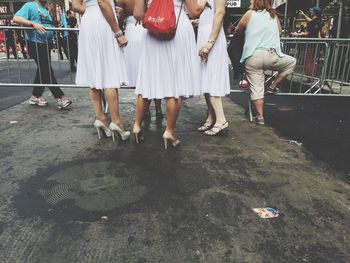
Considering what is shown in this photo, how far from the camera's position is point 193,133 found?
4.45m

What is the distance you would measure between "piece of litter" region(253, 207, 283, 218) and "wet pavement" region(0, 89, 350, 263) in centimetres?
4

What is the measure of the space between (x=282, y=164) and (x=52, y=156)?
235 cm

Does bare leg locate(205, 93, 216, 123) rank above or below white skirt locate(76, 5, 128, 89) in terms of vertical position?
below

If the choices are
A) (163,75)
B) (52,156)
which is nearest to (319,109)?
(163,75)

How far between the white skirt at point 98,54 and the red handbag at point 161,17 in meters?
0.61

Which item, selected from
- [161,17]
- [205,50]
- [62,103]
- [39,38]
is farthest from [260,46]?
[39,38]

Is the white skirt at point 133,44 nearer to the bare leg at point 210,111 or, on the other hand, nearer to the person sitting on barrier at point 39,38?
the bare leg at point 210,111

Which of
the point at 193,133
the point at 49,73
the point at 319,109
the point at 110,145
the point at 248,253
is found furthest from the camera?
the point at 319,109

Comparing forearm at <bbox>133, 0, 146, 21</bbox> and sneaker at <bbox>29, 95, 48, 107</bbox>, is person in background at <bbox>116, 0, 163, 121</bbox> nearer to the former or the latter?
forearm at <bbox>133, 0, 146, 21</bbox>

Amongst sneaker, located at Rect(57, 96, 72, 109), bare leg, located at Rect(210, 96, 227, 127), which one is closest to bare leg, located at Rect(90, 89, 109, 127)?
bare leg, located at Rect(210, 96, 227, 127)

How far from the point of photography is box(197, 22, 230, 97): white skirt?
13.5 feet

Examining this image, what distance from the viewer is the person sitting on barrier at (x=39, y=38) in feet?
17.4

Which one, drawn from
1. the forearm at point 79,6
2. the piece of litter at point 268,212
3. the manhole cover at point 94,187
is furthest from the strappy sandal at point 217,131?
the forearm at point 79,6

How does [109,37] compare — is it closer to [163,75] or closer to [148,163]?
[163,75]
